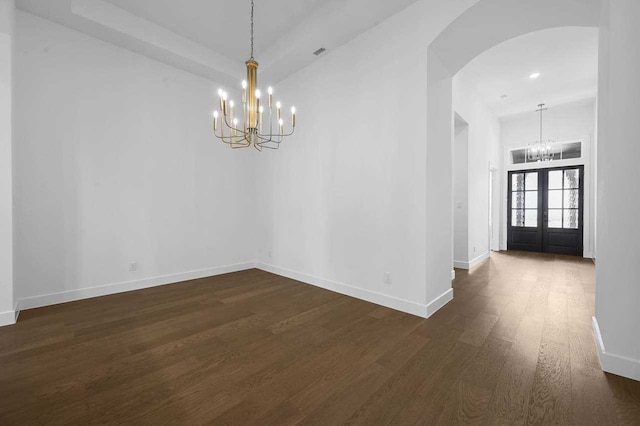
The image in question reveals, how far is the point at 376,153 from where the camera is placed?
3.33 metres

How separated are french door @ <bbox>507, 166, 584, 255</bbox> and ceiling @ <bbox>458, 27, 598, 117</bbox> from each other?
1949 millimetres

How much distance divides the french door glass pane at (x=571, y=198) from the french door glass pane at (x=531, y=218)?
675 mm

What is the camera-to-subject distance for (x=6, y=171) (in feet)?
8.71

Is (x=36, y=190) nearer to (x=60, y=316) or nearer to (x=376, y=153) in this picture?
(x=60, y=316)

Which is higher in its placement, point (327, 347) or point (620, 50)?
point (620, 50)

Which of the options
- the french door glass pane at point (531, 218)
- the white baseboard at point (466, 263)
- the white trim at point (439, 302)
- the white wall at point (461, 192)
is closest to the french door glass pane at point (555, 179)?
the french door glass pane at point (531, 218)

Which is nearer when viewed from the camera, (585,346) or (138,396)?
(138,396)

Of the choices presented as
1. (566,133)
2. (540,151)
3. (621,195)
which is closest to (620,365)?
(621,195)

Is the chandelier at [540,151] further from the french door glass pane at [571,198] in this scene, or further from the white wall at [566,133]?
the french door glass pane at [571,198]

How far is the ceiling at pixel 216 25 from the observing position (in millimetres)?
3150

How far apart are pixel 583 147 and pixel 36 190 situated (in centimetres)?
1069

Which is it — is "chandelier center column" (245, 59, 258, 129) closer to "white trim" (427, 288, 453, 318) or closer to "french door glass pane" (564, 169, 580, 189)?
"white trim" (427, 288, 453, 318)

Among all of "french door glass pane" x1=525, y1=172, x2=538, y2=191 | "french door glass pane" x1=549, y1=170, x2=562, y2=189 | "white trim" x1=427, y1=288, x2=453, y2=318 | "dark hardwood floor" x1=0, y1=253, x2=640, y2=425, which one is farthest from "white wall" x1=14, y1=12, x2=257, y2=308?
"french door glass pane" x1=549, y1=170, x2=562, y2=189

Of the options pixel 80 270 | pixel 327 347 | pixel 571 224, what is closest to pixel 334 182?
pixel 327 347
